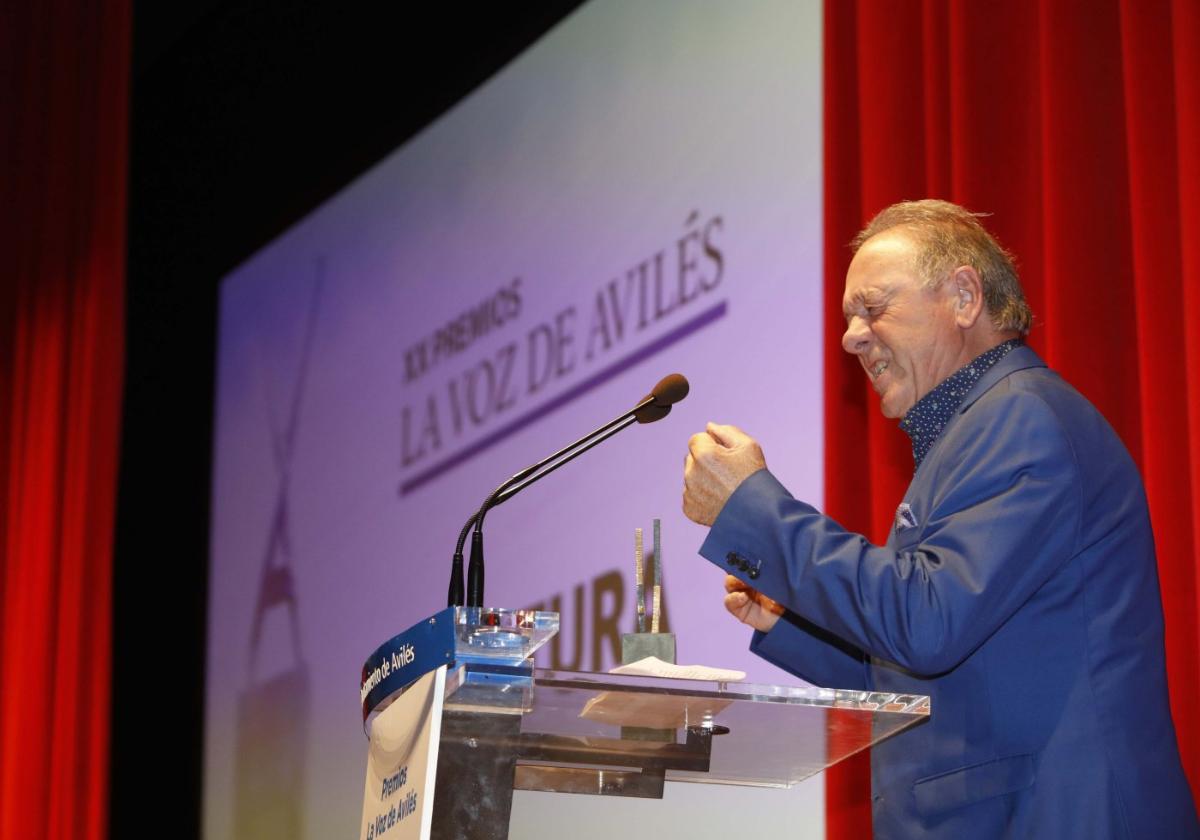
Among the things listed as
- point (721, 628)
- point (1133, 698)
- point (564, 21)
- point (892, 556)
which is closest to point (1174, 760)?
point (1133, 698)

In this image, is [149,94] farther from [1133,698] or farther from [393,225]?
[1133,698]

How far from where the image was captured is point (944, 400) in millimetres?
1924

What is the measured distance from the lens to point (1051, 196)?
248 cm

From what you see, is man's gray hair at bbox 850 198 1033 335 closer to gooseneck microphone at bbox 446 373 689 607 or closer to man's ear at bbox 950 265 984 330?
man's ear at bbox 950 265 984 330

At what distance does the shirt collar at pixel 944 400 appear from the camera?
6.27 ft

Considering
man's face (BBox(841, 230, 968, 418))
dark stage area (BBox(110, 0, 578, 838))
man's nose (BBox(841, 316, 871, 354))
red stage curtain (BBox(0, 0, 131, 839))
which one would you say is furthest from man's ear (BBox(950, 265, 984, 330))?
red stage curtain (BBox(0, 0, 131, 839))

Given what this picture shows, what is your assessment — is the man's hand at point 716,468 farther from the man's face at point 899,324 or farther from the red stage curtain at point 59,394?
the red stage curtain at point 59,394

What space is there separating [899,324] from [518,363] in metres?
1.80

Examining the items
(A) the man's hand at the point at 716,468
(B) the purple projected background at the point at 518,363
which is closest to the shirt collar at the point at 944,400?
(A) the man's hand at the point at 716,468

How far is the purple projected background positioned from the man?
114 centimetres

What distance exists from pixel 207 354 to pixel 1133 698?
4.09 metres

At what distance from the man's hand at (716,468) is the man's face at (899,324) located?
0.32m

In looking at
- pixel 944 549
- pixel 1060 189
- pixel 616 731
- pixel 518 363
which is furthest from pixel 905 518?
pixel 518 363

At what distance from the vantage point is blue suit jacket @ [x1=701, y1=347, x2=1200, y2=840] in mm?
1590
